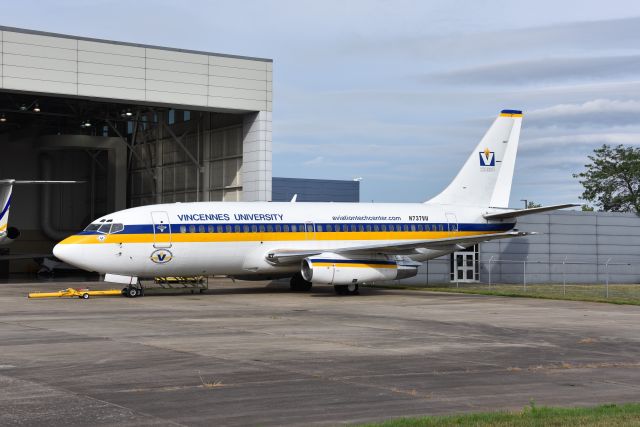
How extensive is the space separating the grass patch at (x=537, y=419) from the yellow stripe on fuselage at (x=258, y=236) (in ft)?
76.6

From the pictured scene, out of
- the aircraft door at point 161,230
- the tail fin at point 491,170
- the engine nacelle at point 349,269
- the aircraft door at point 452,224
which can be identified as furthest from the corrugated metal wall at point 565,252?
the aircraft door at point 161,230

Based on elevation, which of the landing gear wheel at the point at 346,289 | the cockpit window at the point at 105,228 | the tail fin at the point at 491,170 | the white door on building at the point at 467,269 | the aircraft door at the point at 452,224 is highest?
the tail fin at the point at 491,170

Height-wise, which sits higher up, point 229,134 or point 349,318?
point 229,134

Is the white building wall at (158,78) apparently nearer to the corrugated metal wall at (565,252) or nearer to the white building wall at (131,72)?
the white building wall at (131,72)

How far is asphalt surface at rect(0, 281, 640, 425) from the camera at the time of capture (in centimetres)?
1095

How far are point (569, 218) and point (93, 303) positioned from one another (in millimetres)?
33020

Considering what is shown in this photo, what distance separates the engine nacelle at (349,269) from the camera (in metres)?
33.2

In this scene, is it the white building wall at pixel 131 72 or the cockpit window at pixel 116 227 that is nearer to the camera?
the cockpit window at pixel 116 227

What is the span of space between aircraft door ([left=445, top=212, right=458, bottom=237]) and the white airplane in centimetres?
5

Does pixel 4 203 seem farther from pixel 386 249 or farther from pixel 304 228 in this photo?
pixel 386 249

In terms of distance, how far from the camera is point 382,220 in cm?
3778

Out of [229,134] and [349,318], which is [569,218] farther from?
[349,318]

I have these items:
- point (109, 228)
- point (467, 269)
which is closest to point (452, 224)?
point (467, 269)

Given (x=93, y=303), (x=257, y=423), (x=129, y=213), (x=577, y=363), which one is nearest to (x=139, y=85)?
(x=129, y=213)
